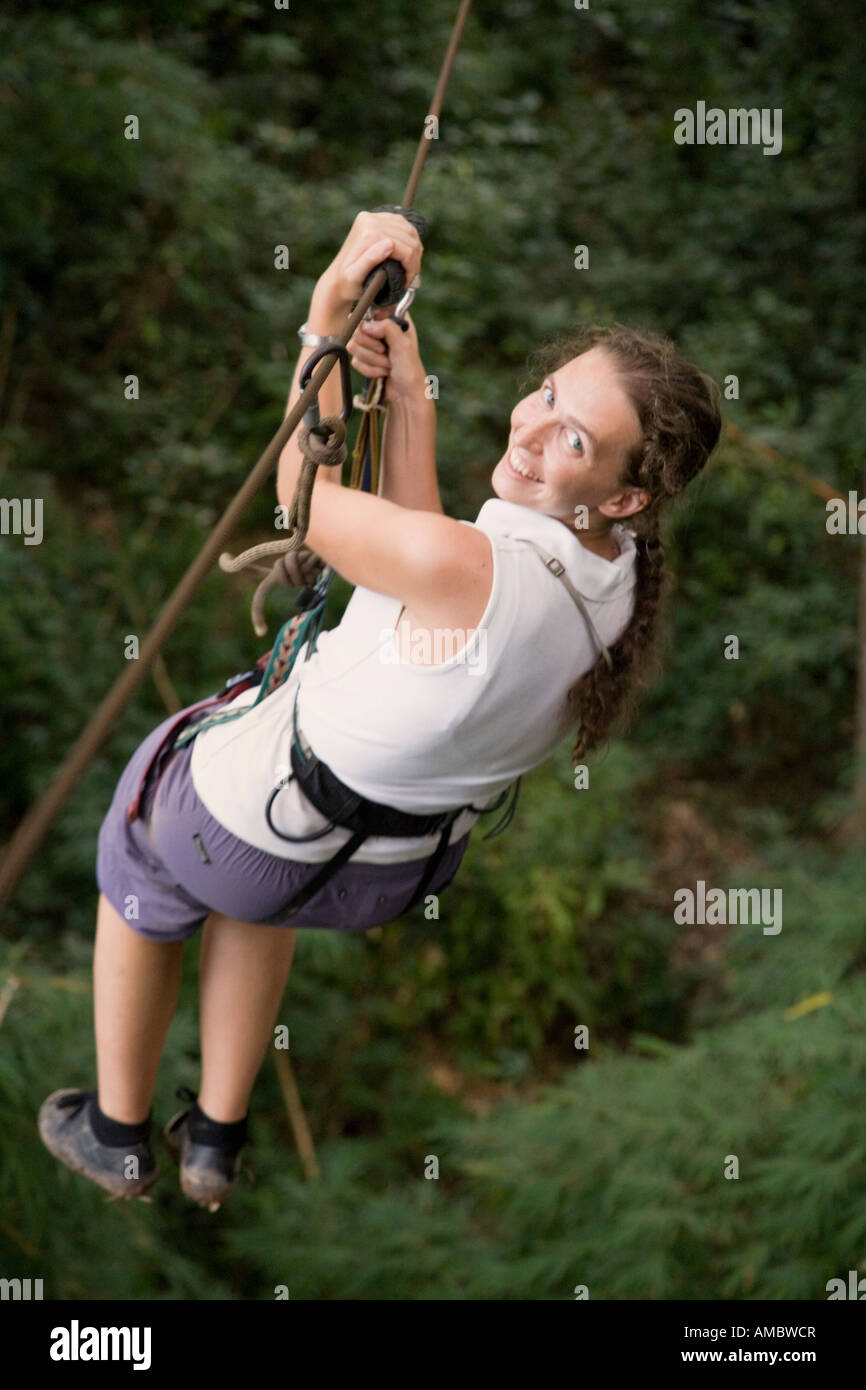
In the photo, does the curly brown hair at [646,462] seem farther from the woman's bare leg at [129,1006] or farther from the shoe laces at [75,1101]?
the shoe laces at [75,1101]

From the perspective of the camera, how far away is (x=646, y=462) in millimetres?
1162

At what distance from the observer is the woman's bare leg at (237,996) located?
1429 millimetres

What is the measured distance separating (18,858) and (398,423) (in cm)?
67

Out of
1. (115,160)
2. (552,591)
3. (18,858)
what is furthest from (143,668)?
(115,160)

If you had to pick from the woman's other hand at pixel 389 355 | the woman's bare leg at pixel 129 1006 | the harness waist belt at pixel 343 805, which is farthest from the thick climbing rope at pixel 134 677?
the woman's bare leg at pixel 129 1006

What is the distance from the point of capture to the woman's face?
3.80ft

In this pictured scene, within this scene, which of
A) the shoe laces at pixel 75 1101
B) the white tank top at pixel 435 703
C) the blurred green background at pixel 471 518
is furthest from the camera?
the blurred green background at pixel 471 518

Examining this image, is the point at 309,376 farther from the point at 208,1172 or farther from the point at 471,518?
the point at 471,518

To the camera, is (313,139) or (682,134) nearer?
(313,139)

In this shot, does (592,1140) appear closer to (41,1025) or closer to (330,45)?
(41,1025)

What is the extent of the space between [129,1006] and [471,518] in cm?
245

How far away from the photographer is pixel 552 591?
1.13 metres

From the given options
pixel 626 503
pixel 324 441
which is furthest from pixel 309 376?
pixel 626 503

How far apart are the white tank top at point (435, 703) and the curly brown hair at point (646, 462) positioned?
0.02 meters
